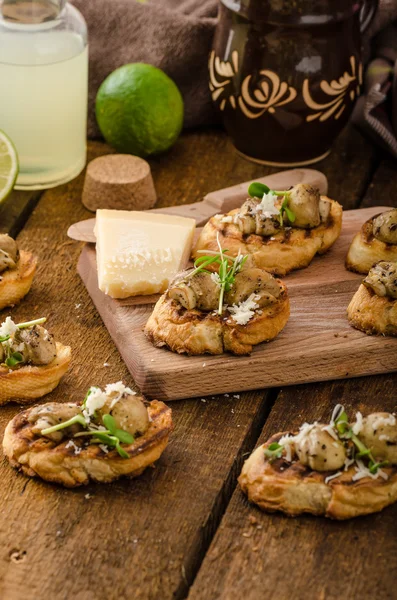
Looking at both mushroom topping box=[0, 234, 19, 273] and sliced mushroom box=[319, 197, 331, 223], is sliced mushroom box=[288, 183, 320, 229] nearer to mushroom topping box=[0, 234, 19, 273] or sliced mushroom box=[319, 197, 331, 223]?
sliced mushroom box=[319, 197, 331, 223]

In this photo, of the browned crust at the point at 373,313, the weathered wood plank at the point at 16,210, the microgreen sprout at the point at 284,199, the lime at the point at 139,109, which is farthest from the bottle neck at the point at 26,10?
the browned crust at the point at 373,313

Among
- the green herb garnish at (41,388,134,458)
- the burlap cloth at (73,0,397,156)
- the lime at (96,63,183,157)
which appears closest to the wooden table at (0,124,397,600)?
the green herb garnish at (41,388,134,458)

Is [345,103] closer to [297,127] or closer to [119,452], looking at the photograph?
[297,127]

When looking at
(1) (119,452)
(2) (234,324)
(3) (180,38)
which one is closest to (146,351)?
(2) (234,324)

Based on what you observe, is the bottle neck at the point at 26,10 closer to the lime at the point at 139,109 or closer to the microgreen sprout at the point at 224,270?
the lime at the point at 139,109

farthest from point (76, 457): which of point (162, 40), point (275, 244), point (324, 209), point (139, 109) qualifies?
point (162, 40)

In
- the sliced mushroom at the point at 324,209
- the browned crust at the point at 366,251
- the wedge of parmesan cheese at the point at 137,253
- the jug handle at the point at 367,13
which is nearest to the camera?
the wedge of parmesan cheese at the point at 137,253

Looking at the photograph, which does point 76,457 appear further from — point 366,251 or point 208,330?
point 366,251
